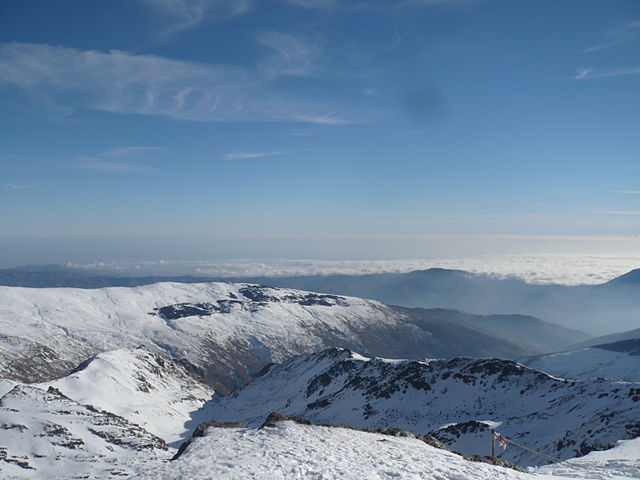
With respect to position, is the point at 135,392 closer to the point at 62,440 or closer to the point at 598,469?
the point at 62,440

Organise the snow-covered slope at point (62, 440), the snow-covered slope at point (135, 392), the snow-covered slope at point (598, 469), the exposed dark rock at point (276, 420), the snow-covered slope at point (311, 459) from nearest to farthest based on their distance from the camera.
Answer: the snow-covered slope at point (311, 459) < the snow-covered slope at point (598, 469) < the exposed dark rock at point (276, 420) < the snow-covered slope at point (62, 440) < the snow-covered slope at point (135, 392)

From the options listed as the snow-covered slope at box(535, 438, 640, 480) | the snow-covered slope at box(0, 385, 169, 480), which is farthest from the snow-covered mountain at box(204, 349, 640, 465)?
the snow-covered slope at box(0, 385, 169, 480)

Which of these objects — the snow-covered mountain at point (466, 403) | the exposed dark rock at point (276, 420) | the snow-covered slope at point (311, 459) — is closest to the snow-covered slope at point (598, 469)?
the snow-covered slope at point (311, 459)

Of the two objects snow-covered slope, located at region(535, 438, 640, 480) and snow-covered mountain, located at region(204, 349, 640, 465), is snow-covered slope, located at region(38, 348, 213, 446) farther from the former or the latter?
snow-covered slope, located at region(535, 438, 640, 480)

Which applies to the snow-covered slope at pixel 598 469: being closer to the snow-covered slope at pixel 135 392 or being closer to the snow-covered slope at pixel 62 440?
the snow-covered slope at pixel 62 440

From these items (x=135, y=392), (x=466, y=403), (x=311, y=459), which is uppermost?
(x=311, y=459)

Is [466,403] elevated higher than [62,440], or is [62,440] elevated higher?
[466,403]

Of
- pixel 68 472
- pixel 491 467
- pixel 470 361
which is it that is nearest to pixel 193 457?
pixel 491 467

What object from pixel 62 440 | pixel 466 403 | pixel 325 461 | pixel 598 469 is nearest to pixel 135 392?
pixel 62 440
